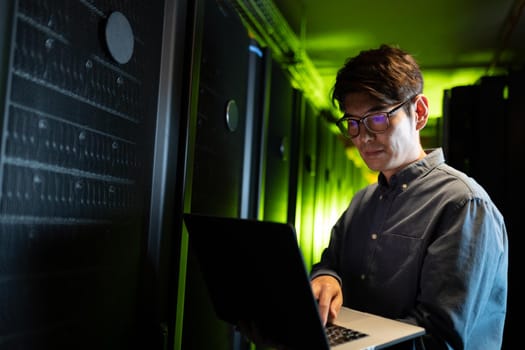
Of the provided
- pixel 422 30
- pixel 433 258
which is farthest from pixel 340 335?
pixel 422 30

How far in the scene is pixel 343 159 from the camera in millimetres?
3959

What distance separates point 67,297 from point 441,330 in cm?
68

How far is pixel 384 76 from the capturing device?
99cm

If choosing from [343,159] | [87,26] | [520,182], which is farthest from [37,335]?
[343,159]

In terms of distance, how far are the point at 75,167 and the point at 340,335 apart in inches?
21.2

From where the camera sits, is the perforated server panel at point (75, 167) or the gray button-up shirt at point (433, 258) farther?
the gray button-up shirt at point (433, 258)

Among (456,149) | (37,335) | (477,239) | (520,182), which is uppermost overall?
(456,149)

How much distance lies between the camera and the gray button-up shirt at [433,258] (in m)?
0.84

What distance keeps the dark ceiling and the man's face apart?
4.81ft

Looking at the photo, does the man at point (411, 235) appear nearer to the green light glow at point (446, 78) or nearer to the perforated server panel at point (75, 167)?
the perforated server panel at point (75, 167)

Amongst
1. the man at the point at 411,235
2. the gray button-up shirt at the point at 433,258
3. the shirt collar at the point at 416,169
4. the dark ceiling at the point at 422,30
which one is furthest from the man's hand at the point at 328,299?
the dark ceiling at the point at 422,30

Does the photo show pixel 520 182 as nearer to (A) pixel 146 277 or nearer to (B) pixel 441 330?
(B) pixel 441 330

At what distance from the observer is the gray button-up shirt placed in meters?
0.84

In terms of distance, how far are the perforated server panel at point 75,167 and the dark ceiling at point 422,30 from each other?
1857 mm
